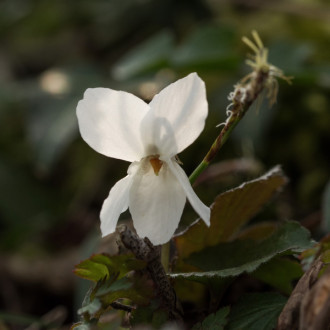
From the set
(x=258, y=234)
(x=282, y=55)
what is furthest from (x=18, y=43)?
(x=258, y=234)

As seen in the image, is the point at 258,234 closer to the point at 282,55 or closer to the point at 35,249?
the point at 282,55

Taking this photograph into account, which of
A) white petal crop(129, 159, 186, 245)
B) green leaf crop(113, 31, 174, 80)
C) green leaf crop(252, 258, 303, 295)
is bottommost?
green leaf crop(252, 258, 303, 295)

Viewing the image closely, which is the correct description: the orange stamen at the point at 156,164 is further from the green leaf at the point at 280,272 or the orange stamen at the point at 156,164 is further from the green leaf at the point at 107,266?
the green leaf at the point at 280,272

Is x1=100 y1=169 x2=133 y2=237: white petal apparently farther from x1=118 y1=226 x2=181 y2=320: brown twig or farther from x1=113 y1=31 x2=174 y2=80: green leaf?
x1=113 y1=31 x2=174 y2=80: green leaf

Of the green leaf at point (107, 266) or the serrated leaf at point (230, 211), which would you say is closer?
the green leaf at point (107, 266)

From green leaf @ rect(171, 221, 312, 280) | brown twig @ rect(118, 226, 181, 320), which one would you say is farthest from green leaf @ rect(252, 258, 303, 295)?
brown twig @ rect(118, 226, 181, 320)

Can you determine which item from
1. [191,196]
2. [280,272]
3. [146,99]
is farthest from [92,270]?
[146,99]

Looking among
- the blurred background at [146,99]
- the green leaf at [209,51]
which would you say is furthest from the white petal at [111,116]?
the green leaf at [209,51]
